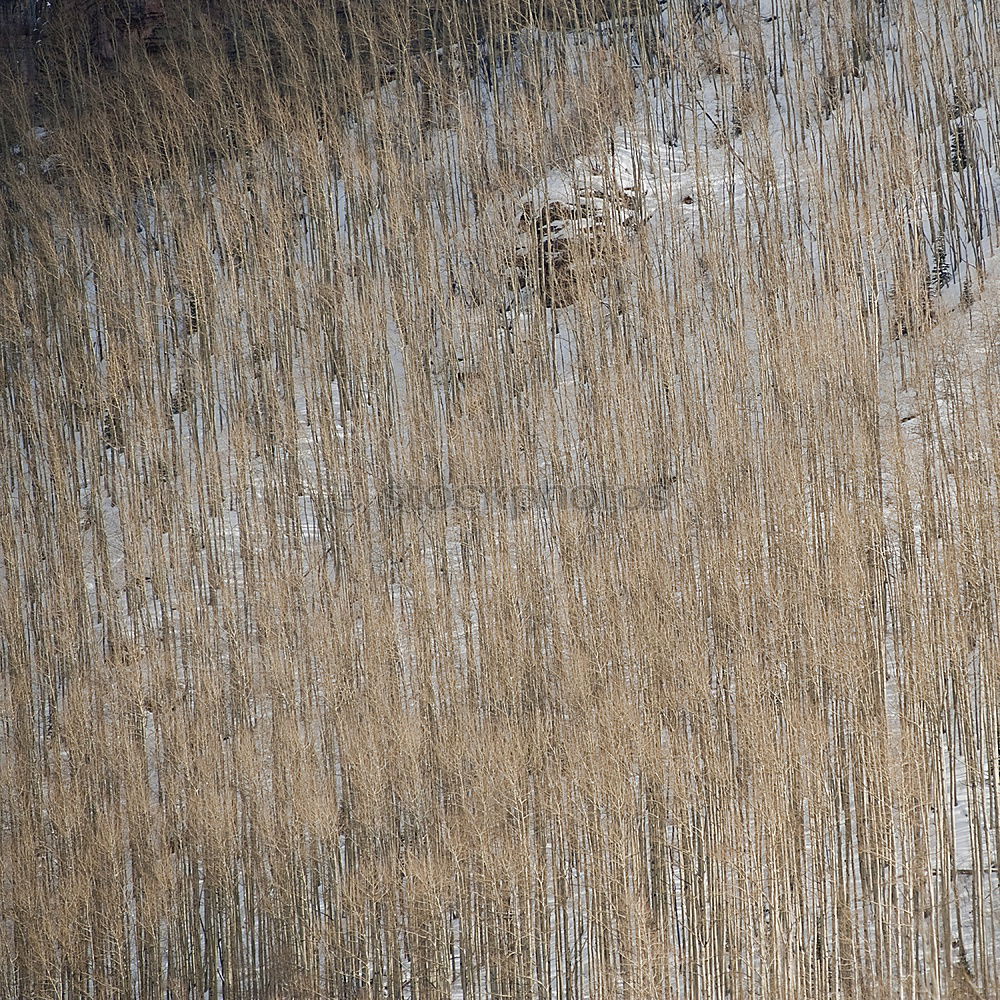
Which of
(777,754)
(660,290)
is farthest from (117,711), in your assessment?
(660,290)

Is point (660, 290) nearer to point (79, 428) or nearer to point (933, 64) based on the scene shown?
point (933, 64)

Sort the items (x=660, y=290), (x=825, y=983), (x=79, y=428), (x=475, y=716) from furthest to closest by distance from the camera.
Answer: (x=79, y=428) < (x=660, y=290) < (x=475, y=716) < (x=825, y=983)

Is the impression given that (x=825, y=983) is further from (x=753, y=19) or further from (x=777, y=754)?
(x=753, y=19)

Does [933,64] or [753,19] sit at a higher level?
[753,19]

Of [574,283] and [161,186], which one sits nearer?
[574,283]

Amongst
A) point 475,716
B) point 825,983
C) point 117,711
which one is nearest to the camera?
point 825,983

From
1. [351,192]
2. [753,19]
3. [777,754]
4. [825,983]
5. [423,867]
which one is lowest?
[825,983]

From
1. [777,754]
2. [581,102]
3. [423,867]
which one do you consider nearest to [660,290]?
[581,102]
